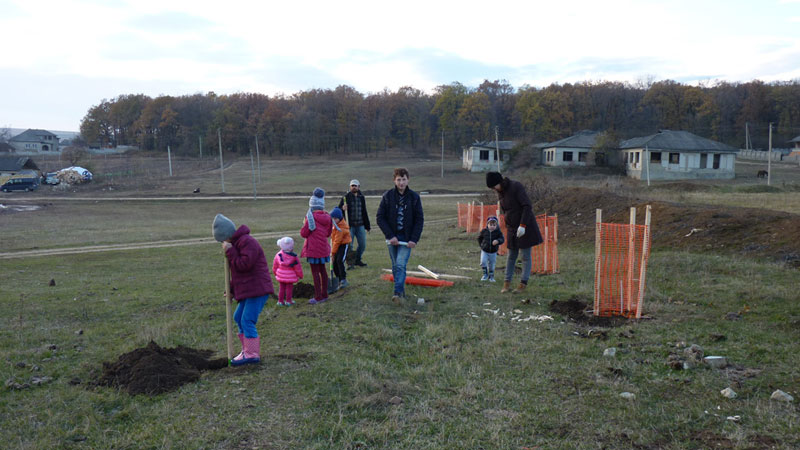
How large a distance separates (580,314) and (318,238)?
4087 millimetres

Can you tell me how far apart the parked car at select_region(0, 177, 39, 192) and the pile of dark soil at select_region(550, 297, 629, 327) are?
66.7m

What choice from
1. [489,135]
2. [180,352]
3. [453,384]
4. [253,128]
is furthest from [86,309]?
[253,128]

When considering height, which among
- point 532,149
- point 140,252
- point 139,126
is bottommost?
point 140,252

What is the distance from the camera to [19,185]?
189 feet

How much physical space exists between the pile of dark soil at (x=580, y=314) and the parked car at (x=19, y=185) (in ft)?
219

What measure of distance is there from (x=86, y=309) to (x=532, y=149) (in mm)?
65366

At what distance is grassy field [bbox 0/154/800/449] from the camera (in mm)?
3861

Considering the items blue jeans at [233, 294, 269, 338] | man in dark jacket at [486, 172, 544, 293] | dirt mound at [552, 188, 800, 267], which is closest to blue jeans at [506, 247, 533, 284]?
man in dark jacket at [486, 172, 544, 293]

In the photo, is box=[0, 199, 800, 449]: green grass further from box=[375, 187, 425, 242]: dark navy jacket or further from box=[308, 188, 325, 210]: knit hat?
box=[308, 188, 325, 210]: knit hat

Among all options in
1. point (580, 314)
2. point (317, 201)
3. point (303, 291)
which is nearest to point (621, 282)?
point (580, 314)

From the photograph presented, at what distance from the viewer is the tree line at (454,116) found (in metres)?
92.4

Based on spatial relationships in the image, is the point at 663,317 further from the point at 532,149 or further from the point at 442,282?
the point at 532,149

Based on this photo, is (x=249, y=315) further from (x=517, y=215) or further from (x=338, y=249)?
(x=517, y=215)

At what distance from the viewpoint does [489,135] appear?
97250 millimetres
